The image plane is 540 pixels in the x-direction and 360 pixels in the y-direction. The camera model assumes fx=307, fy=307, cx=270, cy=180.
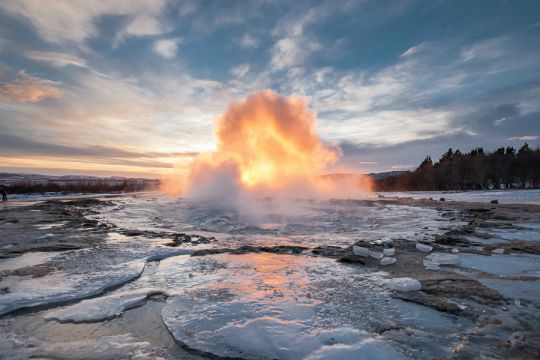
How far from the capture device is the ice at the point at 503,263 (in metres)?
6.63

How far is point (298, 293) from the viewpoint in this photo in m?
5.39

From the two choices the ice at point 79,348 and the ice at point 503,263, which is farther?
the ice at point 503,263

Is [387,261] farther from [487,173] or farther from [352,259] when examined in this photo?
[487,173]

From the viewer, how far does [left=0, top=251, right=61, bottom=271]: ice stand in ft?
23.3

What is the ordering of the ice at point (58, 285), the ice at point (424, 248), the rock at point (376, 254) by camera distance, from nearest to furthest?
1. the ice at point (58, 285)
2. the rock at point (376, 254)
3. the ice at point (424, 248)

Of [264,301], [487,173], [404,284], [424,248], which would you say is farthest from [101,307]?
[487,173]

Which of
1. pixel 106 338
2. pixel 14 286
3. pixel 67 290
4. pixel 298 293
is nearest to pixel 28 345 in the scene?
pixel 106 338

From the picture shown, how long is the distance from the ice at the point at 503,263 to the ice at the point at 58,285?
25.1 feet

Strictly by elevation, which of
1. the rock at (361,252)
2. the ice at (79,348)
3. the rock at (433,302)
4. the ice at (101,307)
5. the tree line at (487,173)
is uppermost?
the tree line at (487,173)

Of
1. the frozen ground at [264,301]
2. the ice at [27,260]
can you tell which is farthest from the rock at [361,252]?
the ice at [27,260]

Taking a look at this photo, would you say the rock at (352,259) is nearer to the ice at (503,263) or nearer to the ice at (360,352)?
the ice at (503,263)

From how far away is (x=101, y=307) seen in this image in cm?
483

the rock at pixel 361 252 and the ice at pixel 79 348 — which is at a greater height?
the rock at pixel 361 252

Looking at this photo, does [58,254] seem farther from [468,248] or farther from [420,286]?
[468,248]
